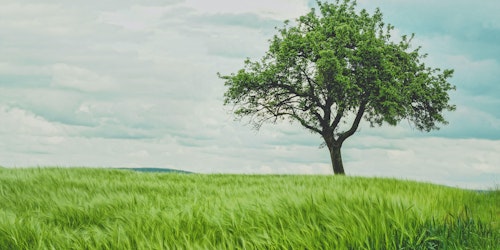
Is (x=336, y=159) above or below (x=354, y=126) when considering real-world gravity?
below

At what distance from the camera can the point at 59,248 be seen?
5.86 m

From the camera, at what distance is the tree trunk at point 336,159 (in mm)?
29719

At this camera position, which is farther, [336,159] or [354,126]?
[354,126]

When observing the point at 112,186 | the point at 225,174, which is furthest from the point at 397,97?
the point at 112,186

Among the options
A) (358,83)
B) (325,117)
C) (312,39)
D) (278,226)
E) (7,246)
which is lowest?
(7,246)

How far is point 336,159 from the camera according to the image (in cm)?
2977

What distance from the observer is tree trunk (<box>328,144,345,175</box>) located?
97.5 feet

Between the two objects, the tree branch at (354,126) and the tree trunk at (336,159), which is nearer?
the tree trunk at (336,159)

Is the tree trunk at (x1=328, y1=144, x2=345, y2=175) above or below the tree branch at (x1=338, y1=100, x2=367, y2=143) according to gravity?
below

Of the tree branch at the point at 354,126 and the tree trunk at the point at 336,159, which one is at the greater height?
the tree branch at the point at 354,126

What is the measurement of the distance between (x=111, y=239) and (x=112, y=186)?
299 inches

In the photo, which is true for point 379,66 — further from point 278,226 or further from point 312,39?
point 278,226

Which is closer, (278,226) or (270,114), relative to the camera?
(278,226)

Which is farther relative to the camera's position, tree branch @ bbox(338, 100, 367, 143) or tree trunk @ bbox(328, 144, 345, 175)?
tree branch @ bbox(338, 100, 367, 143)
